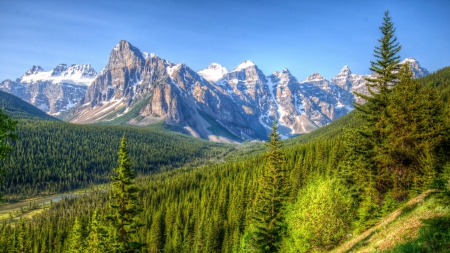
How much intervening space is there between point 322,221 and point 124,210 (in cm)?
2481

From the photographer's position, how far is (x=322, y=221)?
35.8m

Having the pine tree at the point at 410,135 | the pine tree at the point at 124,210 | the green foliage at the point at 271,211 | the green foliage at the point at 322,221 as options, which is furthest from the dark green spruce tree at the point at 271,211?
the pine tree at the point at 124,210

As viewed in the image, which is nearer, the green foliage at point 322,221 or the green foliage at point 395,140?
the green foliage at point 395,140

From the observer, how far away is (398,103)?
33656 mm

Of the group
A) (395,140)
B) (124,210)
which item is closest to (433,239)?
(395,140)

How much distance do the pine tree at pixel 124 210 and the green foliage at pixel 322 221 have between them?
71.8 ft

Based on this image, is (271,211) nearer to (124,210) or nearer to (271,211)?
(271,211)

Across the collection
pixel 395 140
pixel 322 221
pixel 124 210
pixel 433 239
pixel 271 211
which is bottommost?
pixel 322 221

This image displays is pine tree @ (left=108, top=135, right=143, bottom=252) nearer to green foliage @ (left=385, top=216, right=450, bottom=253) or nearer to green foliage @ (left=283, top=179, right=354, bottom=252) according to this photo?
green foliage @ (left=283, top=179, right=354, bottom=252)

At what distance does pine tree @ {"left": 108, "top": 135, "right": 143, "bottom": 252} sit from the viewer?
2658 centimetres

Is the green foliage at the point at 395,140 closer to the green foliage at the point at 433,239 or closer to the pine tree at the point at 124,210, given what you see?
the green foliage at the point at 433,239

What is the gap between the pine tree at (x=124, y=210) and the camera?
26584 millimetres

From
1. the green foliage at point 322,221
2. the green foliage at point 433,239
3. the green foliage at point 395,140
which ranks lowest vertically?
the green foliage at point 322,221

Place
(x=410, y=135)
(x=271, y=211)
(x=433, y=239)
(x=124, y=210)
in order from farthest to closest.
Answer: (x=271, y=211), (x=410, y=135), (x=124, y=210), (x=433, y=239)
